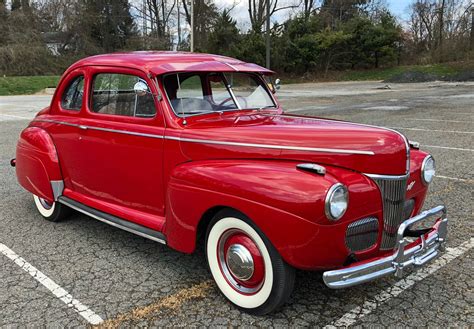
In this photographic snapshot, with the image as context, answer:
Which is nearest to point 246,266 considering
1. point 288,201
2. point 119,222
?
point 288,201

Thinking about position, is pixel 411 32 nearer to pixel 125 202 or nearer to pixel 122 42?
pixel 122 42

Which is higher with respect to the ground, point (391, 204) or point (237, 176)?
point (237, 176)

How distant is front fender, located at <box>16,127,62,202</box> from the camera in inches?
165

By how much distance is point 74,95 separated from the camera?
419cm

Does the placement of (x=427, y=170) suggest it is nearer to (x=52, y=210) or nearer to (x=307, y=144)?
(x=307, y=144)

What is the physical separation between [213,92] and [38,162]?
1.96 m

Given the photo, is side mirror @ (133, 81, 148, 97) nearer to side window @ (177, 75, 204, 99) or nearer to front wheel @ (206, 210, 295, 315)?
side window @ (177, 75, 204, 99)

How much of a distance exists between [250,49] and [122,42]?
16.1m

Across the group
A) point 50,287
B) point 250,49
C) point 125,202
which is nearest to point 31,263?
point 50,287

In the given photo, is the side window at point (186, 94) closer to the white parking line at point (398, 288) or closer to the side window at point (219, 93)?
the side window at point (219, 93)

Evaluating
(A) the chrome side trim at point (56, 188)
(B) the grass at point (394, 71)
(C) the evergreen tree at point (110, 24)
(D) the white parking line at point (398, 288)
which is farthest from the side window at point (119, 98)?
(C) the evergreen tree at point (110, 24)

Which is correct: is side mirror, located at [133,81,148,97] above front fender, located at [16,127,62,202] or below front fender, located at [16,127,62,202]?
above

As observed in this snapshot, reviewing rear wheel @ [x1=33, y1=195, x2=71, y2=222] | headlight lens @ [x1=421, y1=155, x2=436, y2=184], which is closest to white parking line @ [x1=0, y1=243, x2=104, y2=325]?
rear wheel @ [x1=33, y1=195, x2=71, y2=222]

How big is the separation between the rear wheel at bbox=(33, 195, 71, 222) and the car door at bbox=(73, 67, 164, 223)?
1.49ft
